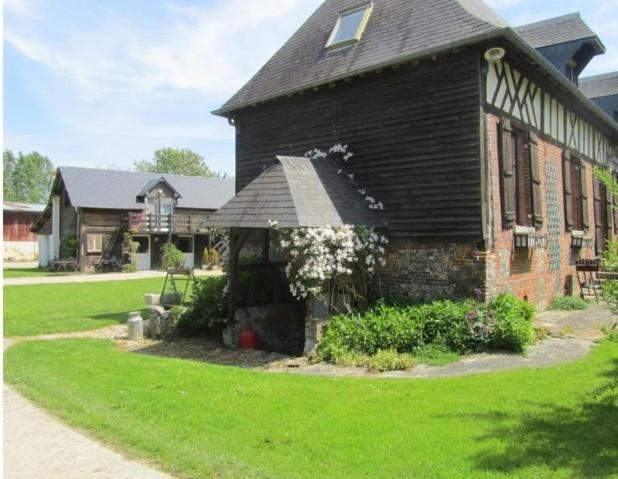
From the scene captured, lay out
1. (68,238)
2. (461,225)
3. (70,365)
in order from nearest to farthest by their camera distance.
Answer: (70,365) < (461,225) < (68,238)

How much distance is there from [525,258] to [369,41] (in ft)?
19.6

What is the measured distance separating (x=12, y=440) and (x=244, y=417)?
7.19ft

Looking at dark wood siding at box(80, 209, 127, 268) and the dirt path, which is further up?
dark wood siding at box(80, 209, 127, 268)

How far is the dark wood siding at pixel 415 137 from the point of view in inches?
374

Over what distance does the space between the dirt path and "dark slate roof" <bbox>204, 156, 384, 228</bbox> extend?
15.2 feet

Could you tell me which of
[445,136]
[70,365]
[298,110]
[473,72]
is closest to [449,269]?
[445,136]

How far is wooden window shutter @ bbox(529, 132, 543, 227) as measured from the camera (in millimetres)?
11500

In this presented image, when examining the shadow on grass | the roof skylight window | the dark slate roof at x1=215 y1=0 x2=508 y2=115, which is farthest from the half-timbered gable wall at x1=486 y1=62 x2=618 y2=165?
the shadow on grass

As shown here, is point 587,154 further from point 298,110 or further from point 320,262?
point 320,262

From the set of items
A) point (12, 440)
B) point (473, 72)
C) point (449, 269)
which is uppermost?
point (473, 72)

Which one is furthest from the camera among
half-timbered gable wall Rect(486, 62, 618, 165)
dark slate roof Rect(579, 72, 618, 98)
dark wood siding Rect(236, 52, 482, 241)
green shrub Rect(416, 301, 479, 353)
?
dark slate roof Rect(579, 72, 618, 98)

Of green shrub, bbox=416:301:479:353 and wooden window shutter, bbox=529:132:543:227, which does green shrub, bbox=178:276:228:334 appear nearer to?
green shrub, bbox=416:301:479:353

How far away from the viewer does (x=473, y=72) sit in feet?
31.2

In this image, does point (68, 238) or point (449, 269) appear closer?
point (449, 269)
